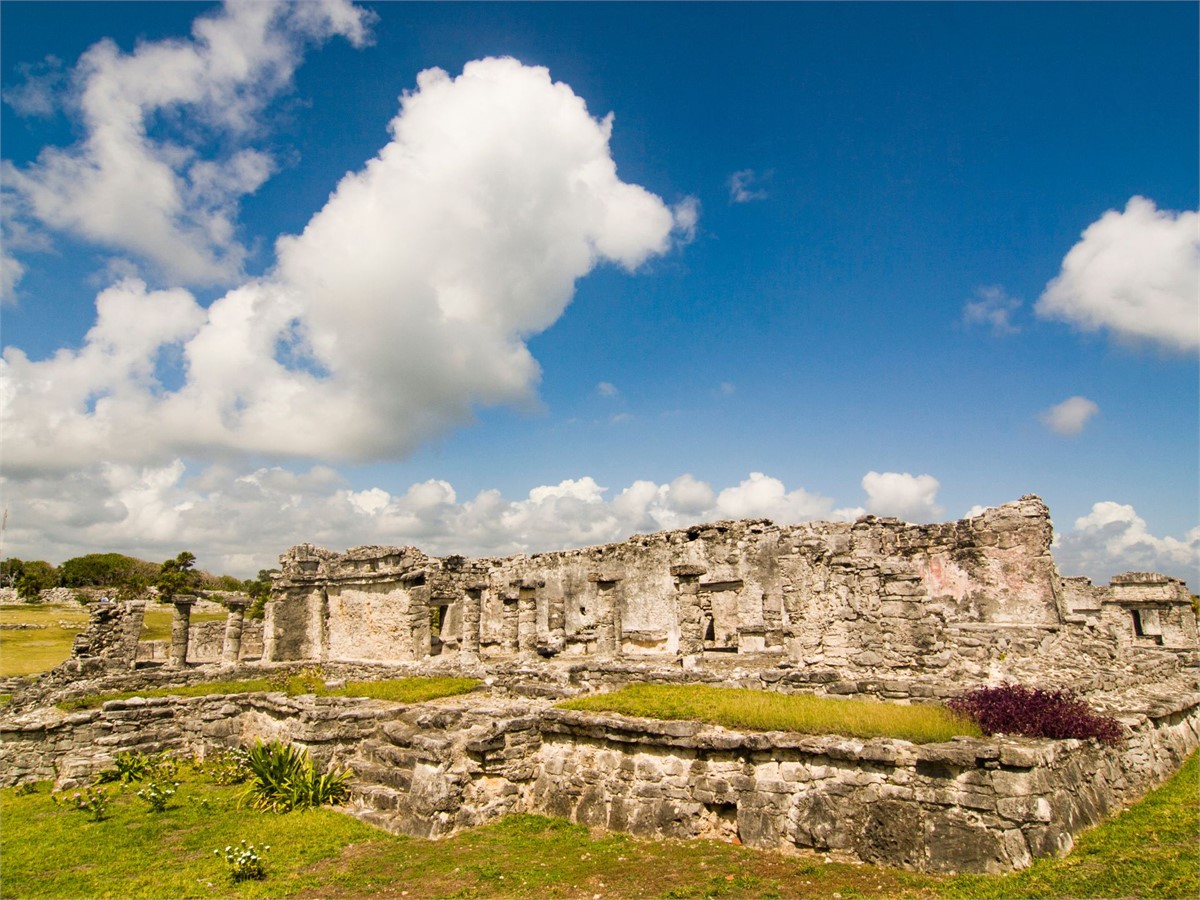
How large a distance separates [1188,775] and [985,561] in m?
7.99

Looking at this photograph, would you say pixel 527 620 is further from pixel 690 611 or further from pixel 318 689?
pixel 318 689

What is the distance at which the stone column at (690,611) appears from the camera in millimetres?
16297

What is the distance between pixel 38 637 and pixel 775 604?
141 ft

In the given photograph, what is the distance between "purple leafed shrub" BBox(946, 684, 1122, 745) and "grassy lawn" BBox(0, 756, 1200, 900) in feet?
2.97

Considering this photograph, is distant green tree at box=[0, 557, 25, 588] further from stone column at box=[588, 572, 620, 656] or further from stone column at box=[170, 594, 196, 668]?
stone column at box=[588, 572, 620, 656]

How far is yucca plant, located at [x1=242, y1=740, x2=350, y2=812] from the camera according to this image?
32.5 ft

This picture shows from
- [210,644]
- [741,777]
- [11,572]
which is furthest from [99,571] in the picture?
[741,777]

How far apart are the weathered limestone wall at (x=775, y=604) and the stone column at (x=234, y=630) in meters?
1.03

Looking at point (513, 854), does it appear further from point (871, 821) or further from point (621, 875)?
point (871, 821)

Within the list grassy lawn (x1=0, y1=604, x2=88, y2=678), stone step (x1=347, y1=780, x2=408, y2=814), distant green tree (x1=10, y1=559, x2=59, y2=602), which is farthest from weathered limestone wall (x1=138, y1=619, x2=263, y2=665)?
distant green tree (x1=10, y1=559, x2=59, y2=602)

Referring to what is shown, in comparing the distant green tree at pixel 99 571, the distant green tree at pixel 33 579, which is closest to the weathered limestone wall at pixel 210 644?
the distant green tree at pixel 33 579

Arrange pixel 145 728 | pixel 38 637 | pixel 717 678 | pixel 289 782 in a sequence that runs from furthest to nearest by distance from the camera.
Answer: pixel 38 637 < pixel 145 728 < pixel 717 678 < pixel 289 782

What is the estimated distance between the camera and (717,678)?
1202 centimetres

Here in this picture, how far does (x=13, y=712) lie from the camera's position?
1673cm
